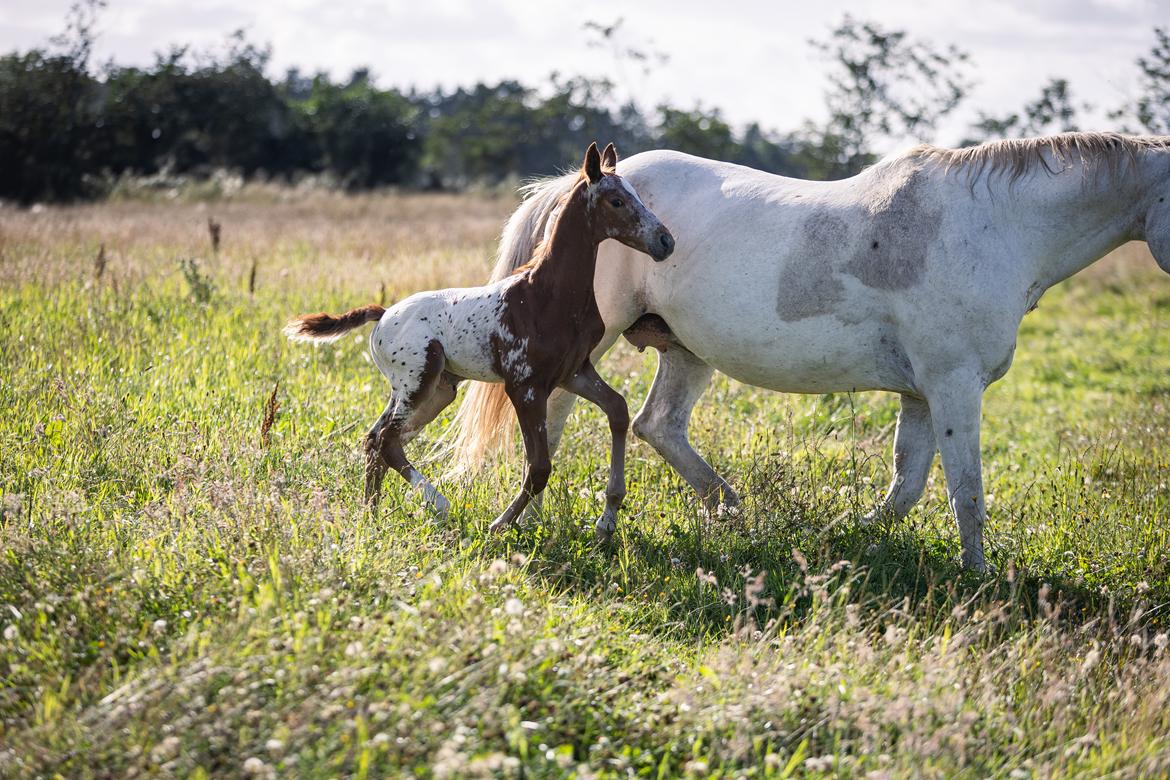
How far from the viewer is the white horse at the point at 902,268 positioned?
4449 millimetres

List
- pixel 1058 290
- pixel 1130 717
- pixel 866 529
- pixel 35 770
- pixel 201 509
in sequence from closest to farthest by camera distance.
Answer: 1. pixel 35 770
2. pixel 1130 717
3. pixel 201 509
4. pixel 866 529
5. pixel 1058 290

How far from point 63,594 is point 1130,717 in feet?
11.3

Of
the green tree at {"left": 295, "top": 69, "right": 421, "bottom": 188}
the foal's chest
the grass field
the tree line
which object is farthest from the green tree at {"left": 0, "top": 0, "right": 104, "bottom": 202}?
the foal's chest

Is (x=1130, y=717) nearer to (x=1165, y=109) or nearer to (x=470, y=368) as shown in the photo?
(x=470, y=368)

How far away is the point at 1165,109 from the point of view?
13641mm

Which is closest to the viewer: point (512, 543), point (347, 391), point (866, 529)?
point (512, 543)

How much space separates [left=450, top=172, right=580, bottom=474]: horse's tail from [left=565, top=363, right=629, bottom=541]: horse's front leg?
682 mm

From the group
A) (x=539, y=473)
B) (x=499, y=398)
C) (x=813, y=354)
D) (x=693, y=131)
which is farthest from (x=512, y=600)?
(x=693, y=131)

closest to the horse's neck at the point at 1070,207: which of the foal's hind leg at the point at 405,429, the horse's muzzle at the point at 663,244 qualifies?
the horse's muzzle at the point at 663,244

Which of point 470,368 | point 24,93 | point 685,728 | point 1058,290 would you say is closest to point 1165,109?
point 1058,290

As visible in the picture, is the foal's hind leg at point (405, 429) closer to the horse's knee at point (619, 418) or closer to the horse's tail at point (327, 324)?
the horse's tail at point (327, 324)

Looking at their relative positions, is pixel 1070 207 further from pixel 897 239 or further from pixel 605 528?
pixel 605 528

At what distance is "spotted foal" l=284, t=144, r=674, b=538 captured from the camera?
4.21 meters

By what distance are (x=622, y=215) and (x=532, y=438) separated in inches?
40.3
